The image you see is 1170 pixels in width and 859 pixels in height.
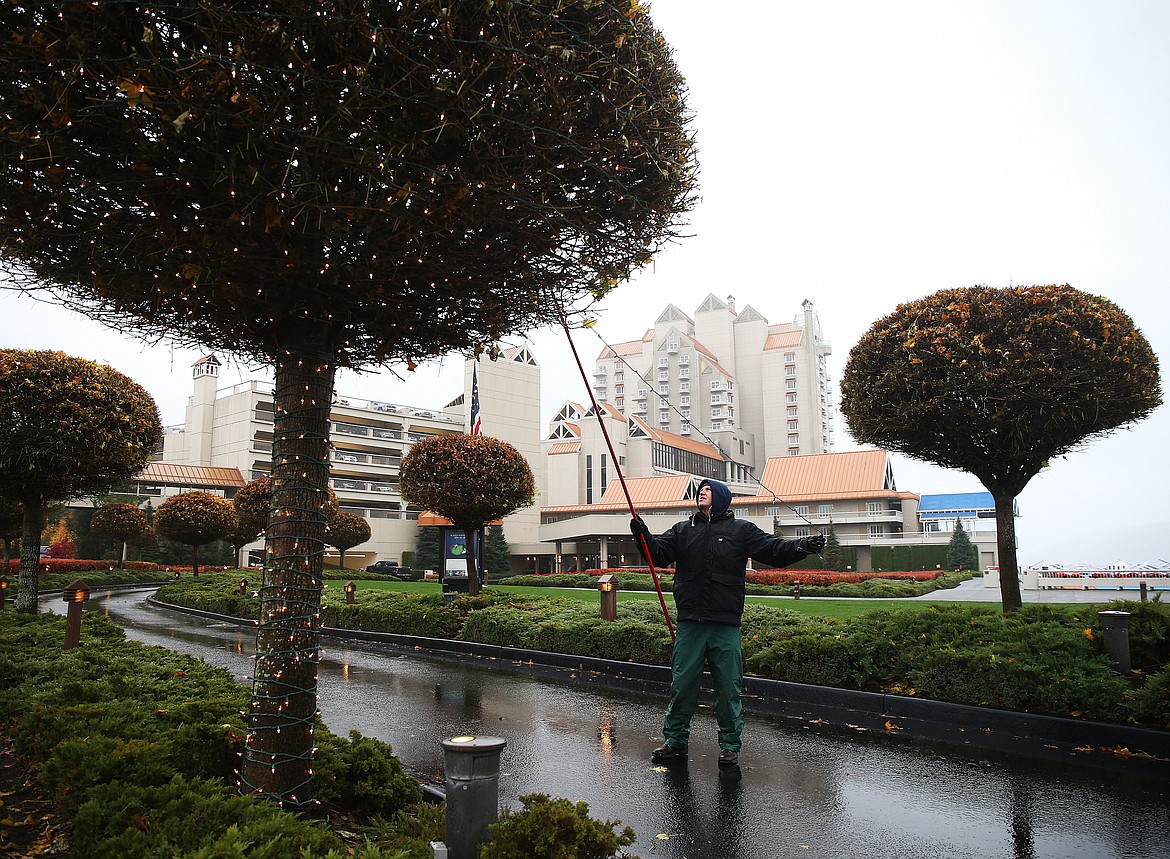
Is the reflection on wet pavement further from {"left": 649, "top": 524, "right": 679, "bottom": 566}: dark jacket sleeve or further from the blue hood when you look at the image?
the blue hood

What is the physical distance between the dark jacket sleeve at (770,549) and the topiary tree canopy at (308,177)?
2437mm

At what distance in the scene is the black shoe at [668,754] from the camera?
5820 mm

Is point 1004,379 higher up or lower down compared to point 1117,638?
higher up

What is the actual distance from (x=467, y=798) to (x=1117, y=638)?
6.77m

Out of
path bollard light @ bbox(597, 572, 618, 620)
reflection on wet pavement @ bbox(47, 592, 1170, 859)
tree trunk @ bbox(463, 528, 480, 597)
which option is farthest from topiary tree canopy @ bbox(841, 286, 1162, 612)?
tree trunk @ bbox(463, 528, 480, 597)

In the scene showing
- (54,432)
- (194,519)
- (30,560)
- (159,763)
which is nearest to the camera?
(159,763)

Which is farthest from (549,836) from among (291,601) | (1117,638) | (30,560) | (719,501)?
(30,560)

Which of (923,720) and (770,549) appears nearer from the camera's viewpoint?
(770,549)

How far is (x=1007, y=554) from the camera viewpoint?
34.9 ft

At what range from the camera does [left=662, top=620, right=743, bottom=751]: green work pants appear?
579 centimetres

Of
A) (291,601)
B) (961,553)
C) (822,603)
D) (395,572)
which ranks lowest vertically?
(395,572)

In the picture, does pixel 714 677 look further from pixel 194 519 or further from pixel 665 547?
pixel 194 519

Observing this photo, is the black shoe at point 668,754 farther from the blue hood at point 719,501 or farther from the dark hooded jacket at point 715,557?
the blue hood at point 719,501

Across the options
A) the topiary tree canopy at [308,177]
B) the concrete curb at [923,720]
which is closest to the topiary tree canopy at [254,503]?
the concrete curb at [923,720]
